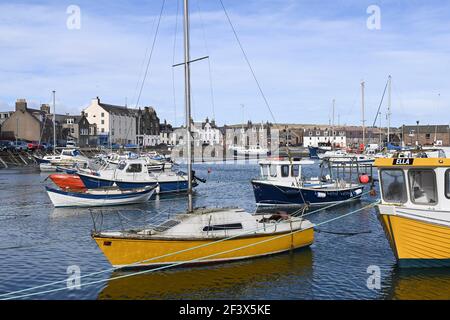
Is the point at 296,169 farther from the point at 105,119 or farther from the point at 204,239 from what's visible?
the point at 105,119

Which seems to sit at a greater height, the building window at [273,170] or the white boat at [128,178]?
the building window at [273,170]

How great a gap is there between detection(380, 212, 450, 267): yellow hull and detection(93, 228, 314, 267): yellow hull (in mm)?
5428

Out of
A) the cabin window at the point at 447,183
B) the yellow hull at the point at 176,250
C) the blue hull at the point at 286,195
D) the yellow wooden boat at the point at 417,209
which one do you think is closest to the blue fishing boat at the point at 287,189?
the blue hull at the point at 286,195

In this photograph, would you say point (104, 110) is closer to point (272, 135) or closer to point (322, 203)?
point (272, 135)

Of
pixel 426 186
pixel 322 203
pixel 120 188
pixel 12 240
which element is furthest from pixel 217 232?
pixel 120 188

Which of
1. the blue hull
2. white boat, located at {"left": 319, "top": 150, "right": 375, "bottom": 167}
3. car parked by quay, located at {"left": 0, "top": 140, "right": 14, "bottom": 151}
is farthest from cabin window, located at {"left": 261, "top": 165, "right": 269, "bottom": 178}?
car parked by quay, located at {"left": 0, "top": 140, "right": 14, "bottom": 151}

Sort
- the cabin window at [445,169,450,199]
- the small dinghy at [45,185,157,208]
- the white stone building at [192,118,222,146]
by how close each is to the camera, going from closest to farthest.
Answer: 1. the cabin window at [445,169,450,199]
2. the small dinghy at [45,185,157,208]
3. the white stone building at [192,118,222,146]

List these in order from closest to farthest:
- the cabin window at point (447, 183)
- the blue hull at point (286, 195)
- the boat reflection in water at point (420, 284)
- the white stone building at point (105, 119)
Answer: the boat reflection in water at point (420, 284), the cabin window at point (447, 183), the blue hull at point (286, 195), the white stone building at point (105, 119)

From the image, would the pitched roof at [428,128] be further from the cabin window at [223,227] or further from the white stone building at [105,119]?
the cabin window at [223,227]

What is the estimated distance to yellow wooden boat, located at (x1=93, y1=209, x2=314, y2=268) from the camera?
19.6 meters

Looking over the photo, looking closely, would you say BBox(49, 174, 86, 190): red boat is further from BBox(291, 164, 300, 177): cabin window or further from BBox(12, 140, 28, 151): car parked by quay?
BBox(12, 140, 28, 151): car parked by quay

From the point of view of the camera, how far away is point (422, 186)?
64.5ft

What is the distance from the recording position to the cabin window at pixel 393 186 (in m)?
19.8

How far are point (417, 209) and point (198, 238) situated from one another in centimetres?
892
